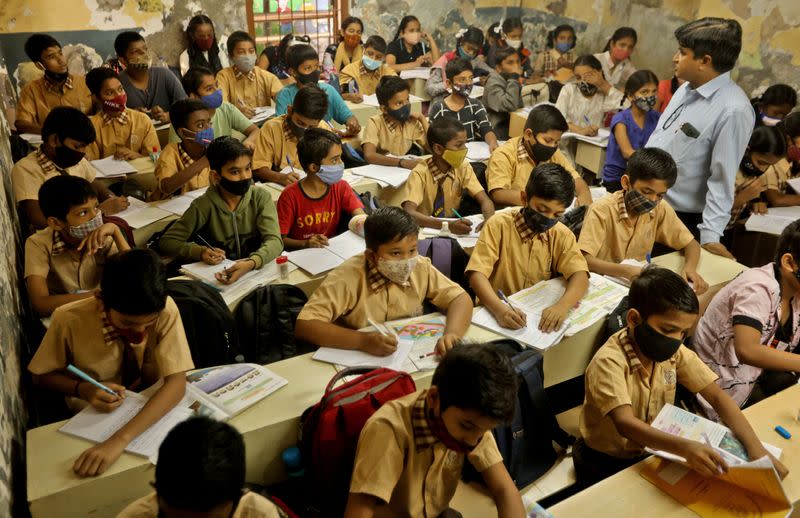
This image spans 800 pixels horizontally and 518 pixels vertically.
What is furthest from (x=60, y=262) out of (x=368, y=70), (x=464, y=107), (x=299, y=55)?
(x=368, y=70)

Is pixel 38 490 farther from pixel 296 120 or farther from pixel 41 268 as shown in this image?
pixel 296 120

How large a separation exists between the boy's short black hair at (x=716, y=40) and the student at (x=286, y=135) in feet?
7.63

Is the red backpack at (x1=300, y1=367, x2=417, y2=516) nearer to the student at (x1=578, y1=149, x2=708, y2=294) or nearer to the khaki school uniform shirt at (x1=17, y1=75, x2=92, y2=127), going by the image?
the student at (x1=578, y1=149, x2=708, y2=294)

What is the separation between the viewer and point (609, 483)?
72.7 inches

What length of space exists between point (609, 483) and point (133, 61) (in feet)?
16.5

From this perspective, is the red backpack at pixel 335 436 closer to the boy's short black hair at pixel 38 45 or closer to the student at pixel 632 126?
the student at pixel 632 126

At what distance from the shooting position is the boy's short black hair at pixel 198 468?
1.31m

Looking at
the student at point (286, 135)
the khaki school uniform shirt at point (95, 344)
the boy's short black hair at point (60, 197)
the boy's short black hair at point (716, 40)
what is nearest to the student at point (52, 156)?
the boy's short black hair at point (60, 197)

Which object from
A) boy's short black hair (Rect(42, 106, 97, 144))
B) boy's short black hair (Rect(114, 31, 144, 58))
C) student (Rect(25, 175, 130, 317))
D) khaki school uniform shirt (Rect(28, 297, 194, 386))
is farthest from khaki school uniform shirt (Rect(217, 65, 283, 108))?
khaki school uniform shirt (Rect(28, 297, 194, 386))

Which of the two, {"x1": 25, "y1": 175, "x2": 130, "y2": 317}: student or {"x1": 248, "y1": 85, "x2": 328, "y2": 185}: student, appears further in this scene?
{"x1": 248, "y1": 85, "x2": 328, "y2": 185}: student

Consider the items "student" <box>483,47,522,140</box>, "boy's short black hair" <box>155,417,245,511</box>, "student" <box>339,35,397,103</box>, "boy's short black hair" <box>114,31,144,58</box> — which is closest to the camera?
"boy's short black hair" <box>155,417,245,511</box>

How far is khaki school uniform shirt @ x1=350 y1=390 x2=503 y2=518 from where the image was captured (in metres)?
1.61

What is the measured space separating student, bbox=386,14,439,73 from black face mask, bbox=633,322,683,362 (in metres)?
5.87

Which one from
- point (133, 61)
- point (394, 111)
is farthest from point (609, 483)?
point (133, 61)
